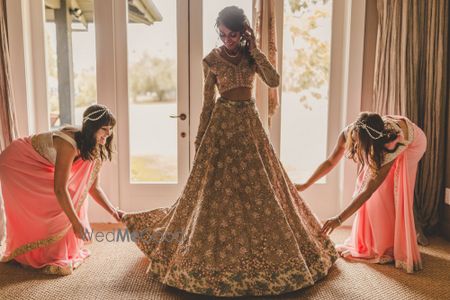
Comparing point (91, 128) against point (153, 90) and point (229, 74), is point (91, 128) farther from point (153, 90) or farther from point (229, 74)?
point (153, 90)

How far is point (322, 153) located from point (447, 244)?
1.08 meters

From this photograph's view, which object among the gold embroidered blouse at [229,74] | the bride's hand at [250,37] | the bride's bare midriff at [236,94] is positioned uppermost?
the bride's hand at [250,37]

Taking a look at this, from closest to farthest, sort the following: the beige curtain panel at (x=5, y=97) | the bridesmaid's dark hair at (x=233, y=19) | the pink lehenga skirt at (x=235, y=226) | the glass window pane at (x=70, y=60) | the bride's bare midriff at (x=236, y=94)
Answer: the pink lehenga skirt at (x=235, y=226) < the bridesmaid's dark hair at (x=233, y=19) < the bride's bare midriff at (x=236, y=94) < the beige curtain panel at (x=5, y=97) < the glass window pane at (x=70, y=60)

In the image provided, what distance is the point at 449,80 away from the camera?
308 centimetres

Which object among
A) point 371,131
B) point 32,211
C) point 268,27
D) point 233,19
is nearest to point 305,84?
point 268,27

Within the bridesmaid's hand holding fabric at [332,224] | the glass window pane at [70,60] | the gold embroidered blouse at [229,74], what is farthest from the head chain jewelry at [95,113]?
the bridesmaid's hand holding fabric at [332,224]

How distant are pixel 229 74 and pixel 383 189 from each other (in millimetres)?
1177

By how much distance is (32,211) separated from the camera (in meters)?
2.44

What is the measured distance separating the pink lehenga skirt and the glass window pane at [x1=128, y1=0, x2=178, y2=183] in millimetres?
877

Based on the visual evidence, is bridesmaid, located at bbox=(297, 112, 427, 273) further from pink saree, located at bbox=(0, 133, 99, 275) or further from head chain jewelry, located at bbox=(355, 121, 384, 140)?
pink saree, located at bbox=(0, 133, 99, 275)

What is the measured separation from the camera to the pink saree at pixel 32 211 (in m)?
2.43

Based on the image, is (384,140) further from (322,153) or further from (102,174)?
(102,174)

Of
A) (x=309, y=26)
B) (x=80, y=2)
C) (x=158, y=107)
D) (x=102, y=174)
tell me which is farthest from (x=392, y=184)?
(x=80, y=2)

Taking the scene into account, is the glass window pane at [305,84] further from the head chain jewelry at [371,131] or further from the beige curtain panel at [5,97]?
the beige curtain panel at [5,97]
